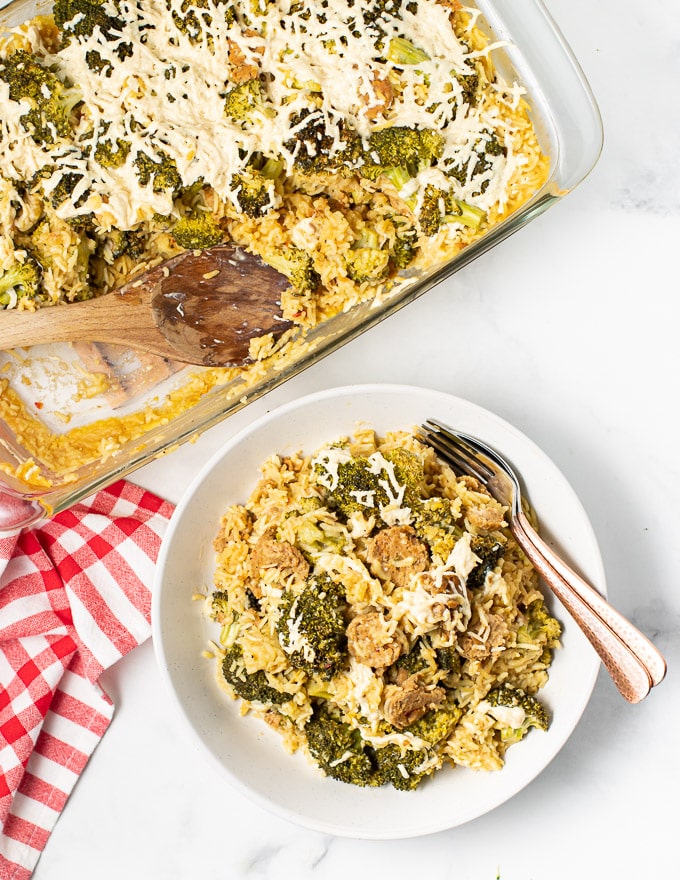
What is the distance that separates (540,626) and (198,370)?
50.0 inches

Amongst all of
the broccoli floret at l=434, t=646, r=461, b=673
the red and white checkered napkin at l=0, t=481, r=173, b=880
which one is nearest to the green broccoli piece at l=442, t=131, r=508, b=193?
the broccoli floret at l=434, t=646, r=461, b=673

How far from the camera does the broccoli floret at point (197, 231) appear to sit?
2309mm

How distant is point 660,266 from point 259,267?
1.34m

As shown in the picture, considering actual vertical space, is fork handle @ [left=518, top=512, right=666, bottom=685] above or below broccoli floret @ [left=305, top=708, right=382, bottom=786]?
above

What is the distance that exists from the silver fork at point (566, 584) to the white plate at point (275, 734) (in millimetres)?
52

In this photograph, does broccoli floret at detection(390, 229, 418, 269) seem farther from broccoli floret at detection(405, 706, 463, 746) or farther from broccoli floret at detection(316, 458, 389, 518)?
broccoli floret at detection(405, 706, 463, 746)

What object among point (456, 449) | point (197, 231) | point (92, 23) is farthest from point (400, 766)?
point (92, 23)

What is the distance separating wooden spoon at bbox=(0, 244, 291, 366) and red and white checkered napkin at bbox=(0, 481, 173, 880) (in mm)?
612

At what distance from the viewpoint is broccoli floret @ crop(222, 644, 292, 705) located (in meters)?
2.32

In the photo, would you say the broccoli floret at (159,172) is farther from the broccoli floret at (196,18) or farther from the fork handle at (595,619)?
the fork handle at (595,619)

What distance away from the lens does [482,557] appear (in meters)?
2.25

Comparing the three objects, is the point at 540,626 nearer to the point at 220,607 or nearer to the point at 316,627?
the point at 316,627

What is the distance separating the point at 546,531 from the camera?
7.88ft

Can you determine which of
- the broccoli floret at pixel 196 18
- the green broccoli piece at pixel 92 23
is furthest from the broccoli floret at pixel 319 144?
the green broccoli piece at pixel 92 23
